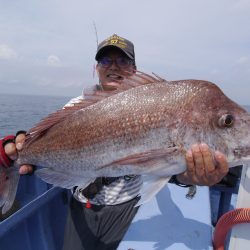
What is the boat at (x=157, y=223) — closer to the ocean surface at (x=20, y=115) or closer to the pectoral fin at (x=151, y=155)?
the pectoral fin at (x=151, y=155)

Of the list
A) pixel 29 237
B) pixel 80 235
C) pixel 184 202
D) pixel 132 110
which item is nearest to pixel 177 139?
pixel 132 110

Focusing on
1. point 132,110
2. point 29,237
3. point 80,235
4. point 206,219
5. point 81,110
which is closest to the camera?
point 132,110

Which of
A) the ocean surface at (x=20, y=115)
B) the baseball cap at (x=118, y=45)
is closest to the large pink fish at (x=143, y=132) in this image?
the baseball cap at (x=118, y=45)

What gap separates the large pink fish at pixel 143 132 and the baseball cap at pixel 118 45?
1.40m

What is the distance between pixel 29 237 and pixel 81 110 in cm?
208

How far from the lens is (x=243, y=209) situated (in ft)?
7.52

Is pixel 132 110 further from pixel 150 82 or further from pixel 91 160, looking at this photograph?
pixel 91 160

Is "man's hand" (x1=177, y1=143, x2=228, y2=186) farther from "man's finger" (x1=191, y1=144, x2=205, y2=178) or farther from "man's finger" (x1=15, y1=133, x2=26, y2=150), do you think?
"man's finger" (x1=15, y1=133, x2=26, y2=150)

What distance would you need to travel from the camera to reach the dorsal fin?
7.71 ft

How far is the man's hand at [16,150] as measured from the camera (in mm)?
2760

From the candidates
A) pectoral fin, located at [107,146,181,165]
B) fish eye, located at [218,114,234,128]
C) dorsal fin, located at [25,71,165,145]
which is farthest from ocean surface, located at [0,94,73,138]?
fish eye, located at [218,114,234,128]

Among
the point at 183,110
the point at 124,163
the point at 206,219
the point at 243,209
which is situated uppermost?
the point at 183,110

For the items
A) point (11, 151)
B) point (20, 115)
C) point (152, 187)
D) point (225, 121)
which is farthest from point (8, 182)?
point (20, 115)

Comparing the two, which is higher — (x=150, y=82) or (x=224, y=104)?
(x=150, y=82)
